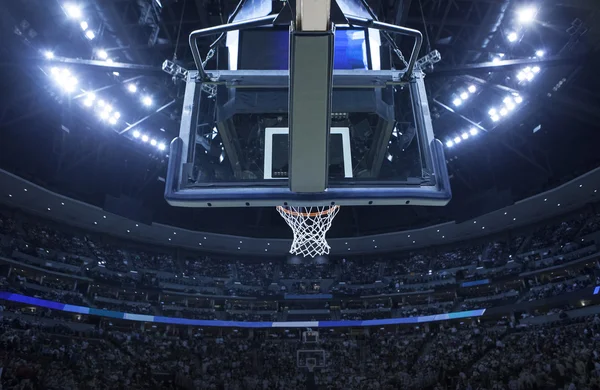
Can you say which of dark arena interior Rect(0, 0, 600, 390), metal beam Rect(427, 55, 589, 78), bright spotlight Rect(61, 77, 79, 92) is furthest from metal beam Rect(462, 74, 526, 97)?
bright spotlight Rect(61, 77, 79, 92)

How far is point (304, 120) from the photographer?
2.97 meters

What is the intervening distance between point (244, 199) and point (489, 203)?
72.6 feet

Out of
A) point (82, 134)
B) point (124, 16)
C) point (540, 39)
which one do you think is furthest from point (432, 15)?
point (82, 134)

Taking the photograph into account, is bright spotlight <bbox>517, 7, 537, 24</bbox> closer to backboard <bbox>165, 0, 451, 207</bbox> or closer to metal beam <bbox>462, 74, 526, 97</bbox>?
metal beam <bbox>462, 74, 526, 97</bbox>

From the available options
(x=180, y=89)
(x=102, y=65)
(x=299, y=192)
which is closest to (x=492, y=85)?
(x=180, y=89)

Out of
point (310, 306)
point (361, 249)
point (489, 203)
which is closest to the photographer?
point (489, 203)

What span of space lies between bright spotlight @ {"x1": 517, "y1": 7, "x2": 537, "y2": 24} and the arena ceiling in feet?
0.54

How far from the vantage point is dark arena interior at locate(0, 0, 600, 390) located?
413 centimetres

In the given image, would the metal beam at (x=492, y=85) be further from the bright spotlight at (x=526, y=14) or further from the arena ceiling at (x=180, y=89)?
the bright spotlight at (x=526, y=14)

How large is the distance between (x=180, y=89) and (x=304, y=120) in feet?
37.1

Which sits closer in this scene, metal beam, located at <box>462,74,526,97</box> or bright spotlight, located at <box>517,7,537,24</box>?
bright spotlight, located at <box>517,7,537,24</box>

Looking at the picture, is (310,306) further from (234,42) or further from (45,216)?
(234,42)

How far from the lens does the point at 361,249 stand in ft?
108

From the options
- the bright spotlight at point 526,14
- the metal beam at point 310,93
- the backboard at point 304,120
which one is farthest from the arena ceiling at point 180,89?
the metal beam at point 310,93
